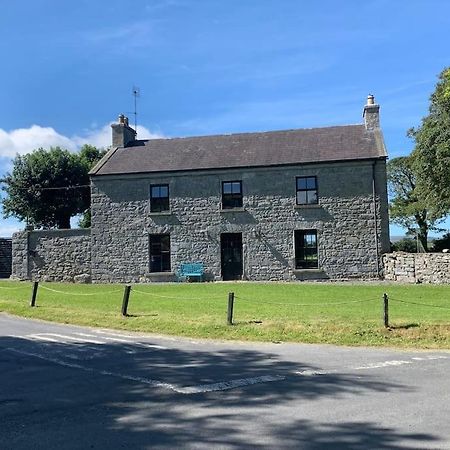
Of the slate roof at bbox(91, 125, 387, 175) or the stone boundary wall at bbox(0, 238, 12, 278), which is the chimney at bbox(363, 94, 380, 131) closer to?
the slate roof at bbox(91, 125, 387, 175)

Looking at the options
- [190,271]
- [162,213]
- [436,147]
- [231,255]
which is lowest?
[190,271]

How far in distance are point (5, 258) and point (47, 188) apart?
29.0 ft

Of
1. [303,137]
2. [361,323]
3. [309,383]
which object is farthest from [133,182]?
[309,383]

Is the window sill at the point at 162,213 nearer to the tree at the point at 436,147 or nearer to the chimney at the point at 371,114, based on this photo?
the chimney at the point at 371,114

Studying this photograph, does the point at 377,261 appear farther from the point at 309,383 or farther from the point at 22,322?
the point at 309,383

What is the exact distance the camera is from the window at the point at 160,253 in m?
29.7

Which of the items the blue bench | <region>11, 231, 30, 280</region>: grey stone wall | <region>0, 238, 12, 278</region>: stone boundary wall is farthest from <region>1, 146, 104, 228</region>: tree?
the blue bench

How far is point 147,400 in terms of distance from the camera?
22.1ft

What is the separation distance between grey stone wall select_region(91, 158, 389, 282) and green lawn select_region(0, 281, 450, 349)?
3741 mm

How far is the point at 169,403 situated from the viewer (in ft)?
21.5

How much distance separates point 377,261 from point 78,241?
56.7 feet

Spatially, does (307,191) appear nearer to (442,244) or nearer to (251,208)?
(251,208)

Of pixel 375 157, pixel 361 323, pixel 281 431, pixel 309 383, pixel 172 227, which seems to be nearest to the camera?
pixel 281 431

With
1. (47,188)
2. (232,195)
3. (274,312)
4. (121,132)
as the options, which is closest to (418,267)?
(232,195)
